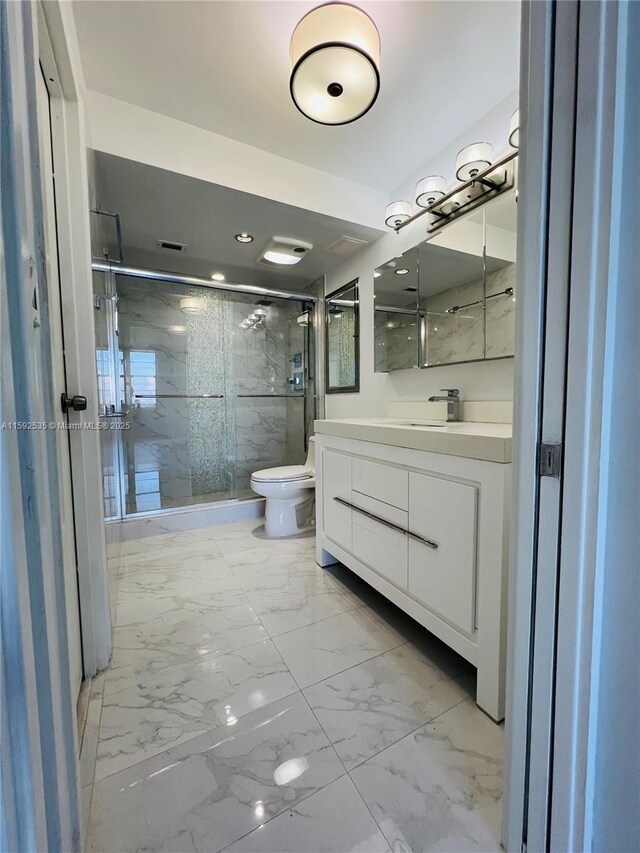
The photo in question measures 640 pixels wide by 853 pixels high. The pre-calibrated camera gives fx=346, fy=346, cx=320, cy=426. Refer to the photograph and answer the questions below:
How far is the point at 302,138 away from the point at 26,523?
212 centimetres

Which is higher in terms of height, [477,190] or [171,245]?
[171,245]

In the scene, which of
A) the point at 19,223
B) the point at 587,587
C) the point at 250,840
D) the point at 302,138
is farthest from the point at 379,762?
the point at 302,138

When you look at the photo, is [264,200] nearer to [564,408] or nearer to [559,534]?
[564,408]

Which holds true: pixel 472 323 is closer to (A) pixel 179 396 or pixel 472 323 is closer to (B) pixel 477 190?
(B) pixel 477 190

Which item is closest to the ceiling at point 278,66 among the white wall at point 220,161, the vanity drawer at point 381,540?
the white wall at point 220,161

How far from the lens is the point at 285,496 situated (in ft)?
7.99

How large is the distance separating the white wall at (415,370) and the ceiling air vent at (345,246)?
2.2 inches

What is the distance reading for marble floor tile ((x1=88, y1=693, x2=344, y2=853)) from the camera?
0.77 metres

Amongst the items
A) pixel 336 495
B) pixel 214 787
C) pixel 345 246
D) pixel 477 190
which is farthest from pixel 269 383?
pixel 214 787

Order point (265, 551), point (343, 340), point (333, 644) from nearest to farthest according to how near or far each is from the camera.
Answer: point (333, 644) → point (265, 551) → point (343, 340)

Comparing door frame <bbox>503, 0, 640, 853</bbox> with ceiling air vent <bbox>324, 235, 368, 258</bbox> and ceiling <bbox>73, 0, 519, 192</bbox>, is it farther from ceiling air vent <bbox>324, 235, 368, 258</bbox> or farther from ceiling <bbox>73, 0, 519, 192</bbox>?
ceiling air vent <bbox>324, 235, 368, 258</bbox>

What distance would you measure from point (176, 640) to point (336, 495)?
3.05 feet

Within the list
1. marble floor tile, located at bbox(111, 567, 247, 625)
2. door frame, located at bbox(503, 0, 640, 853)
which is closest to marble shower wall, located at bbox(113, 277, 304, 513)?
marble floor tile, located at bbox(111, 567, 247, 625)

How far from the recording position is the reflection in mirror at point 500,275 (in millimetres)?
1526
